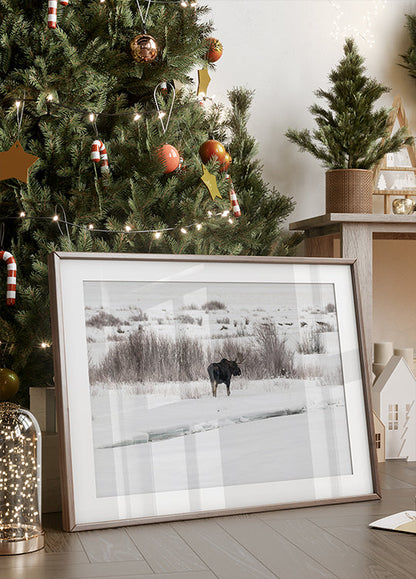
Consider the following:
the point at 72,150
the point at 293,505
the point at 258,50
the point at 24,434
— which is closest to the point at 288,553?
the point at 293,505

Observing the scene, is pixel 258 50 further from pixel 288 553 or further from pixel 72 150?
pixel 288 553

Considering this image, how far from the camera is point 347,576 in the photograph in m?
1.20

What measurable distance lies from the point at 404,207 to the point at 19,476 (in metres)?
1.43

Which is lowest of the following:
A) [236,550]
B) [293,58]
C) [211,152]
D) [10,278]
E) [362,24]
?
[236,550]

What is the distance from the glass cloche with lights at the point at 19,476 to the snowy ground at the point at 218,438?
124mm

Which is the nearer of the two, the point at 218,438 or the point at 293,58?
the point at 218,438

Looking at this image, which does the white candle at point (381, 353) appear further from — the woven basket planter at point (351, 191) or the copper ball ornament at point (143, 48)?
the copper ball ornament at point (143, 48)

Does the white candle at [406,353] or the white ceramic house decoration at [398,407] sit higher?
the white candle at [406,353]

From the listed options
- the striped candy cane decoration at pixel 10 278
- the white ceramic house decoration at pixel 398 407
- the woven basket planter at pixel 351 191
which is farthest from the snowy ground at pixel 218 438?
the woven basket planter at pixel 351 191

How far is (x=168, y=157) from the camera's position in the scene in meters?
→ 1.76

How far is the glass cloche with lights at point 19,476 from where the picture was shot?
138 cm

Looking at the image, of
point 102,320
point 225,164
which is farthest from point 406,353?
point 102,320

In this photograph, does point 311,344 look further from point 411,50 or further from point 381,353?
point 411,50

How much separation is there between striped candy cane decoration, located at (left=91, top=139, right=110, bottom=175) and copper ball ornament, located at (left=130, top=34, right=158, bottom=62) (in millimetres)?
230
